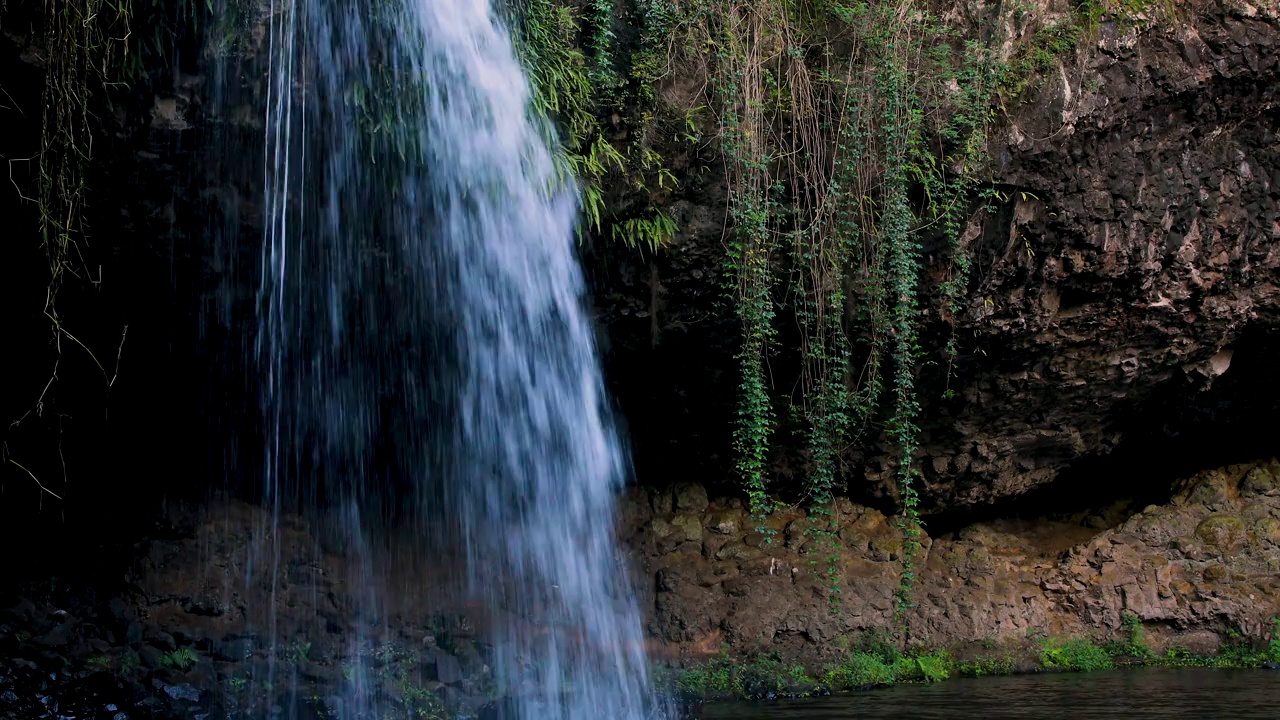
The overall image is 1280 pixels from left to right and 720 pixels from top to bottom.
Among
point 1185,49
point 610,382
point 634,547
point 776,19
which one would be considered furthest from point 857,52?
point 634,547

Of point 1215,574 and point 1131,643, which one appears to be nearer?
point 1131,643

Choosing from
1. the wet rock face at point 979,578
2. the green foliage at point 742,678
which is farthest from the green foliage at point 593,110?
the green foliage at point 742,678

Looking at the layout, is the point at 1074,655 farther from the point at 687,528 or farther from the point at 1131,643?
the point at 687,528

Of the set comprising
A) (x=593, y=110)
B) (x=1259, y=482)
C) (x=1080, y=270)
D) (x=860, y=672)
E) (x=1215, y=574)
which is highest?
(x=593, y=110)

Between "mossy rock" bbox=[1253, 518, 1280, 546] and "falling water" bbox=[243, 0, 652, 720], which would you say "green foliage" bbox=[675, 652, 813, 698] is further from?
"mossy rock" bbox=[1253, 518, 1280, 546]

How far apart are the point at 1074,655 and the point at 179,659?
7.27 meters

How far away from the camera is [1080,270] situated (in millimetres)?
7750

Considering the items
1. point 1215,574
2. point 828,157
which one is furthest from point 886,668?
point 828,157

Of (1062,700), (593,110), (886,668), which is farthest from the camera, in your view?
(886,668)

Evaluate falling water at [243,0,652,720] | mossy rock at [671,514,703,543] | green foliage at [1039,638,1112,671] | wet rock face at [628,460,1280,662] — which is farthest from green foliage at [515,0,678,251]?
green foliage at [1039,638,1112,671]

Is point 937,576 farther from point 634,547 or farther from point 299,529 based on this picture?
point 299,529

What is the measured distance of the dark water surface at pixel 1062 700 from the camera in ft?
18.7

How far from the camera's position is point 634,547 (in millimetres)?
8453

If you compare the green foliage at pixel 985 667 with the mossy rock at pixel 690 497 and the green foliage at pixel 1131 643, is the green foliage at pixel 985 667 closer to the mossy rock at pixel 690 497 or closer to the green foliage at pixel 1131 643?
the green foliage at pixel 1131 643
